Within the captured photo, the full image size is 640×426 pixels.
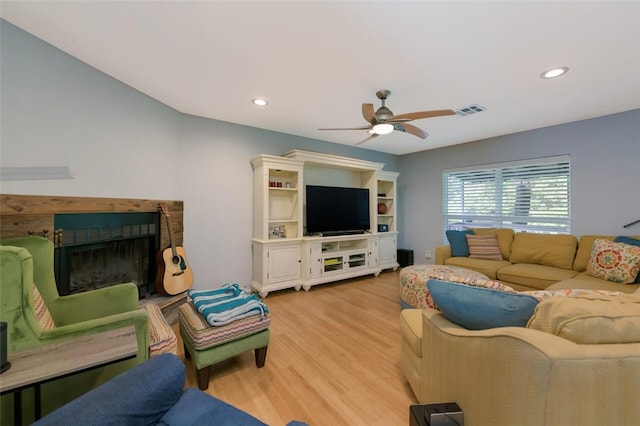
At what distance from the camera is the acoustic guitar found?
271 centimetres

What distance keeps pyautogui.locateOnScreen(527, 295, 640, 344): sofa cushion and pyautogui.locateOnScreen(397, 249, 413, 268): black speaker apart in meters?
4.20

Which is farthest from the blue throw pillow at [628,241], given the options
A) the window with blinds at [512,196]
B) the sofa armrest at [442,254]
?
the sofa armrest at [442,254]

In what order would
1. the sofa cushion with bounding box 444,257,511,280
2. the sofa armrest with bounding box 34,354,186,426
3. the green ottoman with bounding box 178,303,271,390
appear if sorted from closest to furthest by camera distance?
the sofa armrest with bounding box 34,354,186,426 → the green ottoman with bounding box 178,303,271,390 → the sofa cushion with bounding box 444,257,511,280

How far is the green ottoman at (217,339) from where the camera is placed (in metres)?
1.72

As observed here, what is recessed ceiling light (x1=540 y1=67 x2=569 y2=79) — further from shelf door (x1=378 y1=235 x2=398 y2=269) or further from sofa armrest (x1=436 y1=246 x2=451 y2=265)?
shelf door (x1=378 y1=235 x2=398 y2=269)

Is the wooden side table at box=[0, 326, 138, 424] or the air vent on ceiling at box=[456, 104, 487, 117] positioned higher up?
the air vent on ceiling at box=[456, 104, 487, 117]

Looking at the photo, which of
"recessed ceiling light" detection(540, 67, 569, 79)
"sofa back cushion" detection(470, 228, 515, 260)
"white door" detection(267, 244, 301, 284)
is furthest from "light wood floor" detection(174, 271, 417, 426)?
"recessed ceiling light" detection(540, 67, 569, 79)

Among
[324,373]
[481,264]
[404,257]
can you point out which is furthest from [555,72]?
[404,257]

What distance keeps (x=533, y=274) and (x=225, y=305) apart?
3.35m

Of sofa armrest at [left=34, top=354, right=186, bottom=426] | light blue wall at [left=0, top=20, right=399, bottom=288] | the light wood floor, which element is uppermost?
light blue wall at [left=0, top=20, right=399, bottom=288]

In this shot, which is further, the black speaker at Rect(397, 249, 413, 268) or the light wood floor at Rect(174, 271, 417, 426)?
the black speaker at Rect(397, 249, 413, 268)

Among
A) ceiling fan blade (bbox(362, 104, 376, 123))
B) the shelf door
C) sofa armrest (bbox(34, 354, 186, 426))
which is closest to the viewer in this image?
sofa armrest (bbox(34, 354, 186, 426))

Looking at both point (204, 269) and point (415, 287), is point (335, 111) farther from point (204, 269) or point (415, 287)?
point (204, 269)

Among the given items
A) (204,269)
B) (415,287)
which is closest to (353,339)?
(415,287)
